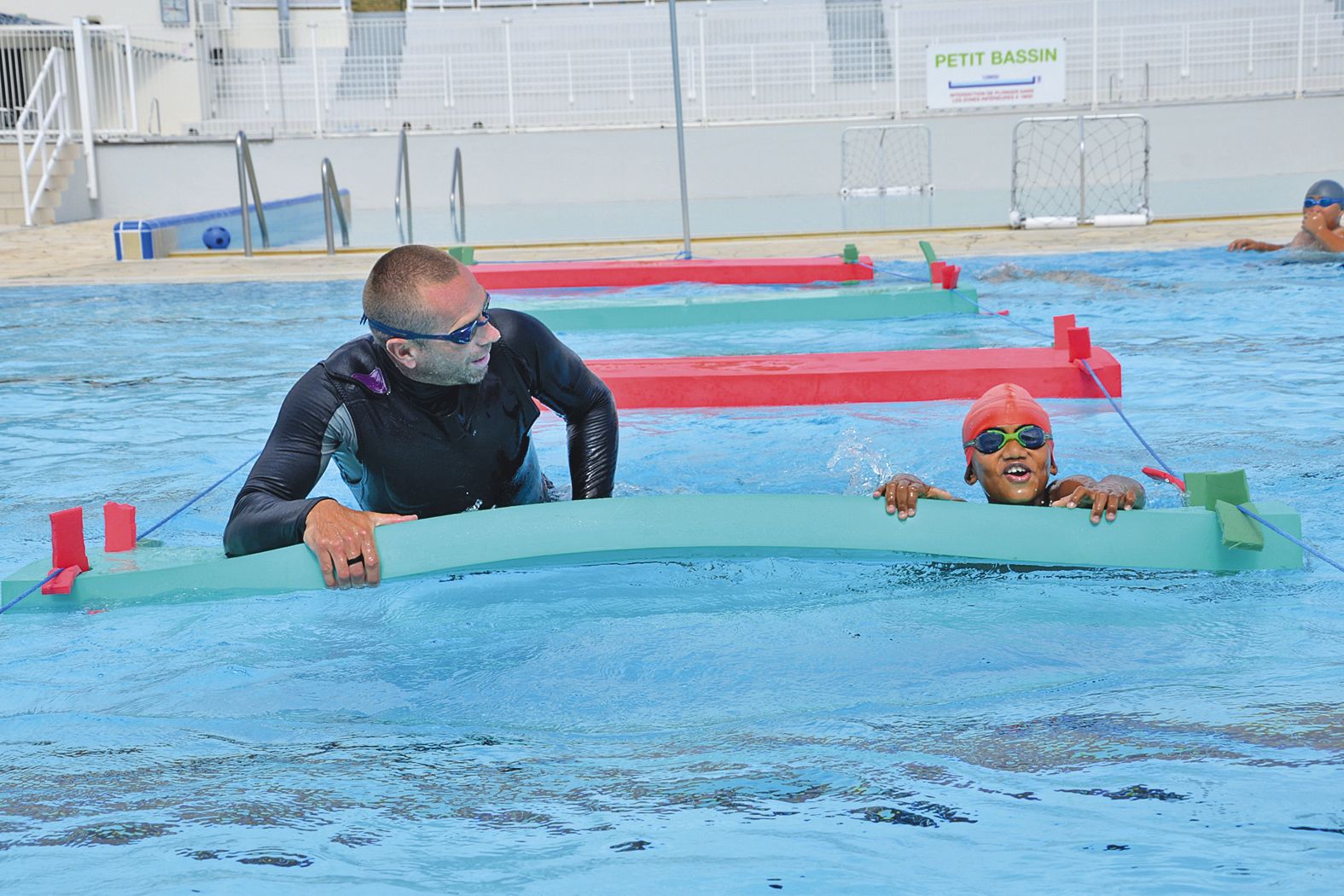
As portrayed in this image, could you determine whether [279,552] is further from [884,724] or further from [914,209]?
[914,209]

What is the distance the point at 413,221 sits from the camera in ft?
65.5

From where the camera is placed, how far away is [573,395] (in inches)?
165

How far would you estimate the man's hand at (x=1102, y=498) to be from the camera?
3.87 metres

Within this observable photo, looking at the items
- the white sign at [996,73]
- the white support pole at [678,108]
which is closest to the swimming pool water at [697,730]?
the white support pole at [678,108]

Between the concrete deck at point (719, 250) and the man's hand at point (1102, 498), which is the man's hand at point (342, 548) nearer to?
the man's hand at point (1102, 498)

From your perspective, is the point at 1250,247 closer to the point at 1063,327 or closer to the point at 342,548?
the point at 1063,327

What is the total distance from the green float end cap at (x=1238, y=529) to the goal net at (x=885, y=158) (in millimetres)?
18783

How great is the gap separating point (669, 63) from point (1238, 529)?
21.8 m

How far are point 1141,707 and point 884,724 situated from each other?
574 mm

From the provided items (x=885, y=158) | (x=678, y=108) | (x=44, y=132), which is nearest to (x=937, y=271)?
(x=678, y=108)

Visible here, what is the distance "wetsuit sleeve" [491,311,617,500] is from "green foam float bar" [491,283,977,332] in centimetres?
540

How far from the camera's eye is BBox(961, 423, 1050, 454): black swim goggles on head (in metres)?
4.16

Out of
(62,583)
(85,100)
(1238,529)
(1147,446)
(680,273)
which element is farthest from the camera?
(85,100)

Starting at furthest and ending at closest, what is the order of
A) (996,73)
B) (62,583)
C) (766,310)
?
(996,73), (766,310), (62,583)
